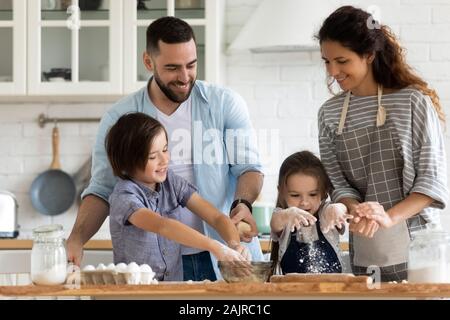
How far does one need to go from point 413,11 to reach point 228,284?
2.43 metres

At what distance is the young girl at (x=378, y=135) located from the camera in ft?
6.59

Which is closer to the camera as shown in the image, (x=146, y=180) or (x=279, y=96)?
(x=146, y=180)

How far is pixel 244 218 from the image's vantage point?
211 cm

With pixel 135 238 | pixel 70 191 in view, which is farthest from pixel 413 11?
pixel 135 238

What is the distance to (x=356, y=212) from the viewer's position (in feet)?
5.96

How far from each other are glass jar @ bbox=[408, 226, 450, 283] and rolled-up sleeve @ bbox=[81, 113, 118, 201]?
818mm

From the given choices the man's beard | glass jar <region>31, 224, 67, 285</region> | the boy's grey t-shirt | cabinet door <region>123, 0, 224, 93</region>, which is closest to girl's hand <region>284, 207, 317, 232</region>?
the boy's grey t-shirt

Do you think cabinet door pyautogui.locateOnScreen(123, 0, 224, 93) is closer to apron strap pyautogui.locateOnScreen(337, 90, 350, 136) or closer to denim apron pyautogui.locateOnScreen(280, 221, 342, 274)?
apron strap pyautogui.locateOnScreen(337, 90, 350, 136)

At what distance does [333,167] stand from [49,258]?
28.1 inches

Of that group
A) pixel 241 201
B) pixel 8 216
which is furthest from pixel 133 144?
pixel 8 216

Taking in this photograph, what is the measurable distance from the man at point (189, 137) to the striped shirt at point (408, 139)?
213mm

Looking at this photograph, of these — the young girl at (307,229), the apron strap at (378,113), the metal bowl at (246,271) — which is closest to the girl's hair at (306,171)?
the young girl at (307,229)

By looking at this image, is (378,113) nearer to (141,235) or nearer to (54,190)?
(141,235)
